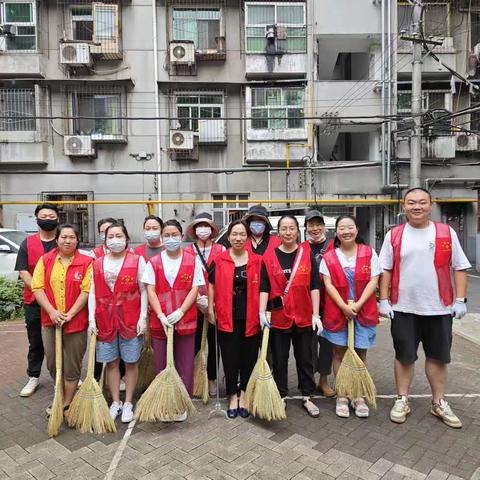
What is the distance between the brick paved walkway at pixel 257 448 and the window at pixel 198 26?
45.3 feet

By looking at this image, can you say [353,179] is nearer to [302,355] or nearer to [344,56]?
[344,56]

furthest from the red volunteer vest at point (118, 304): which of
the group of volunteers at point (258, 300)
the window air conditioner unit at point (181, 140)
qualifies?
the window air conditioner unit at point (181, 140)

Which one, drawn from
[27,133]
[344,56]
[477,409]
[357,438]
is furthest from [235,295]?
[344,56]

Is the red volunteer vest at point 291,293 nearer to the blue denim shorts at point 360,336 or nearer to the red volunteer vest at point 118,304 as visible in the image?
the blue denim shorts at point 360,336

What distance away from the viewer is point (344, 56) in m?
17.7

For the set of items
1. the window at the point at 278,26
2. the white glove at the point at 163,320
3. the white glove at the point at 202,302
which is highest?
the window at the point at 278,26

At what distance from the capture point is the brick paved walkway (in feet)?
9.20

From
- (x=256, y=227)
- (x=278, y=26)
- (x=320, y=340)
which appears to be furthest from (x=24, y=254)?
(x=278, y=26)

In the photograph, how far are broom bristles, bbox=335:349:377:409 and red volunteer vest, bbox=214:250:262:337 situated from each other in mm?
826

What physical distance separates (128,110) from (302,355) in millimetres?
12997

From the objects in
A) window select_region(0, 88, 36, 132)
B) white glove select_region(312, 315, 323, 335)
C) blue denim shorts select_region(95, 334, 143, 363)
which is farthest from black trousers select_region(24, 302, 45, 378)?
window select_region(0, 88, 36, 132)

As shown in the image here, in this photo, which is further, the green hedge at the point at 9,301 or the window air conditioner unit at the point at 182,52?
the window air conditioner unit at the point at 182,52

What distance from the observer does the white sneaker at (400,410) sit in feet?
11.4

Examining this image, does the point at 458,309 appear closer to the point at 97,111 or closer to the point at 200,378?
the point at 200,378
